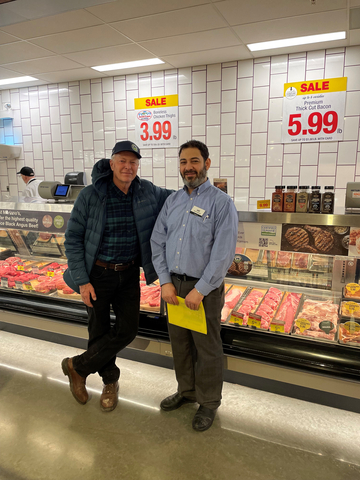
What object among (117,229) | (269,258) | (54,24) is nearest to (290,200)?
(269,258)

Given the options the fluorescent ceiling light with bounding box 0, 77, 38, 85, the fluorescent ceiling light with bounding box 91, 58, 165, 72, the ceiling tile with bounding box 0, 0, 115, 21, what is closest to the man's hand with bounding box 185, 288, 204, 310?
the ceiling tile with bounding box 0, 0, 115, 21

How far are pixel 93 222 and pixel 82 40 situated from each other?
2.99 meters

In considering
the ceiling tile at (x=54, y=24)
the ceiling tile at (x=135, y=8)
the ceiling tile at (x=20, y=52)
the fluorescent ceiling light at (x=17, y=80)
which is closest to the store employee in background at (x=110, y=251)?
the ceiling tile at (x=135, y=8)

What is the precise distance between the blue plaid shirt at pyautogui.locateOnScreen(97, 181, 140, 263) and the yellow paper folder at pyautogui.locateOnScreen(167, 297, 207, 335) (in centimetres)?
47

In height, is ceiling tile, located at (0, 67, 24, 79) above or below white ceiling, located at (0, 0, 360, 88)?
above

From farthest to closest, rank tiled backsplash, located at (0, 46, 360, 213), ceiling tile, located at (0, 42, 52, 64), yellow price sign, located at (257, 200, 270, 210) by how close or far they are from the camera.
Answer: tiled backsplash, located at (0, 46, 360, 213), ceiling tile, located at (0, 42, 52, 64), yellow price sign, located at (257, 200, 270, 210)

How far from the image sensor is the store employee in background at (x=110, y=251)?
2.17 m

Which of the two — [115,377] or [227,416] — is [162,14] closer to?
[115,377]

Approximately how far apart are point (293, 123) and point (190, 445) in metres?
4.04

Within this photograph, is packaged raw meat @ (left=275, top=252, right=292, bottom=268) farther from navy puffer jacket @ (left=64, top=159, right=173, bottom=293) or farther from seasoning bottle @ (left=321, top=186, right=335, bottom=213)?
navy puffer jacket @ (left=64, top=159, right=173, bottom=293)

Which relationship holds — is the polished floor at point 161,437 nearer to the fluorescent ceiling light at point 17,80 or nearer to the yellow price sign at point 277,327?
the yellow price sign at point 277,327

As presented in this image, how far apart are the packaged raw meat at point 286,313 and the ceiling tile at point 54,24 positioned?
3239mm

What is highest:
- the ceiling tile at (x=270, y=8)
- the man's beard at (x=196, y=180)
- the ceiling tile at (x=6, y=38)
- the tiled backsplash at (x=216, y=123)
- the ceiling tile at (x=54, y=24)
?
the ceiling tile at (x=6, y=38)

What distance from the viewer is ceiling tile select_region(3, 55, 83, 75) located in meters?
4.75
